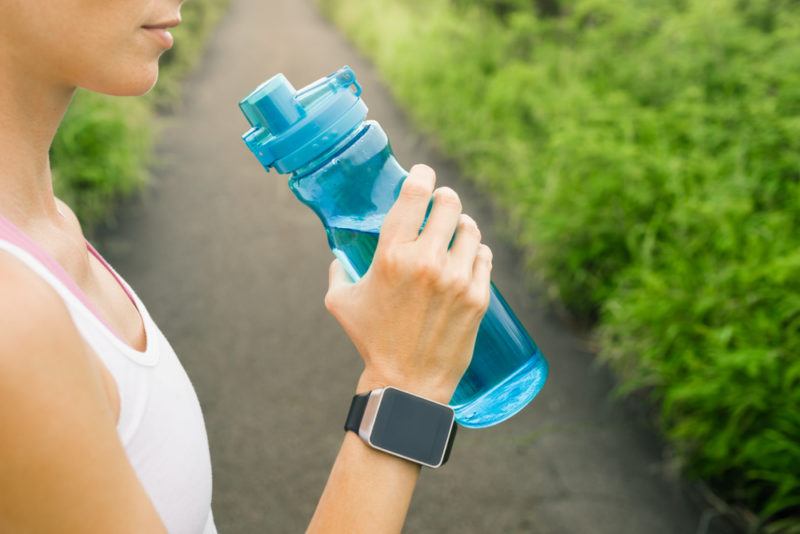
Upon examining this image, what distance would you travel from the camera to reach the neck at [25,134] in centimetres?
93

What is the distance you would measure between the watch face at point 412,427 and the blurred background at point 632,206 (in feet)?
7.33

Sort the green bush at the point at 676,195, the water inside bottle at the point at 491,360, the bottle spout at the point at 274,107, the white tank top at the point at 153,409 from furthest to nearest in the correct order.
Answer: the green bush at the point at 676,195 → the water inside bottle at the point at 491,360 → the bottle spout at the point at 274,107 → the white tank top at the point at 153,409

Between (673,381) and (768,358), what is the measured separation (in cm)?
48

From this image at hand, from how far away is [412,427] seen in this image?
96 cm

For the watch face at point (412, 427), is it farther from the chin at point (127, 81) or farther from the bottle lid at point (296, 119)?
the chin at point (127, 81)

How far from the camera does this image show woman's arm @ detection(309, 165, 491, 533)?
919 millimetres

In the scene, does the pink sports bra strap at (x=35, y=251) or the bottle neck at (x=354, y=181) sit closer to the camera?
the pink sports bra strap at (x=35, y=251)

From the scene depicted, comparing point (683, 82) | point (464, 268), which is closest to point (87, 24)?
point (464, 268)

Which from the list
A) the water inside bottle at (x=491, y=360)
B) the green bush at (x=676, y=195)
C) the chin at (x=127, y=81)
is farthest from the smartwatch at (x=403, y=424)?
the green bush at (x=676, y=195)

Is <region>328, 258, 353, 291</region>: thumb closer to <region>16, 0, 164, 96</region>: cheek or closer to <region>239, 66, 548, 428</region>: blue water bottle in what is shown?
<region>239, 66, 548, 428</region>: blue water bottle

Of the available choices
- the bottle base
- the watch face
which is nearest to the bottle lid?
the watch face

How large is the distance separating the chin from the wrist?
0.47 metres

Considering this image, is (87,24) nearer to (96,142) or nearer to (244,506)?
(244,506)

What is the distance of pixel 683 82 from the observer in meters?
5.25
